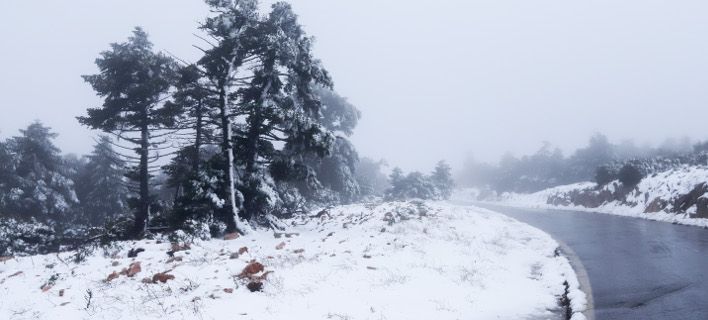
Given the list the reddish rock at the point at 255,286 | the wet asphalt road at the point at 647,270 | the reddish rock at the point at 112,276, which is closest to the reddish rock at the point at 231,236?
the reddish rock at the point at 112,276

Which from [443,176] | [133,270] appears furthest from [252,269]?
[443,176]

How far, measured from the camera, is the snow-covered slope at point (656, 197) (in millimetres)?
20266

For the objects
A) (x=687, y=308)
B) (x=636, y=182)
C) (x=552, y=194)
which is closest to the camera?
(x=687, y=308)

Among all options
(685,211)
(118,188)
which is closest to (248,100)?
(685,211)

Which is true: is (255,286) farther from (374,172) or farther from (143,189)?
(374,172)

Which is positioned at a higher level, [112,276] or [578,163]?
[578,163]

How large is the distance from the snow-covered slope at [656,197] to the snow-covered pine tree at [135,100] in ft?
76.3

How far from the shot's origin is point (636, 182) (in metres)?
30.9

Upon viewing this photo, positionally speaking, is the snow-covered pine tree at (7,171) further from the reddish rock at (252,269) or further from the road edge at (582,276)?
the road edge at (582,276)

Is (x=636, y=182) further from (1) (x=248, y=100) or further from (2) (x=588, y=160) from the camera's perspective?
(2) (x=588, y=160)

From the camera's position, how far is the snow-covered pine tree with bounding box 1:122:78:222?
106 ft

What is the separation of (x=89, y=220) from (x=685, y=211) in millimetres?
42412

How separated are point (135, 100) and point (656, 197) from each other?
1094 inches

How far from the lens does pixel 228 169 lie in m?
16.0
